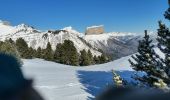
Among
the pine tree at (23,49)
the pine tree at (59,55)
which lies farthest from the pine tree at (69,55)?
the pine tree at (23,49)

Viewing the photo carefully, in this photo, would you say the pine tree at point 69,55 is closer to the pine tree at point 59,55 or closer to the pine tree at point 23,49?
the pine tree at point 59,55

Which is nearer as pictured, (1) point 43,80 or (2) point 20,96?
(2) point 20,96

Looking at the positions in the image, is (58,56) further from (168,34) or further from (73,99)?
(168,34)

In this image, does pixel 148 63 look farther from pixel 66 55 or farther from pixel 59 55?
pixel 59 55

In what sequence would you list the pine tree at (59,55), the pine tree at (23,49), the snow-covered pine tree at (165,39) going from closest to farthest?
the snow-covered pine tree at (165,39), the pine tree at (23,49), the pine tree at (59,55)

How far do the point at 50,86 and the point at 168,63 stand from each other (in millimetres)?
13712

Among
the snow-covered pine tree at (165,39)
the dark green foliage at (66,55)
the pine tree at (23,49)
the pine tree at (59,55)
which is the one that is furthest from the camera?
the pine tree at (59,55)

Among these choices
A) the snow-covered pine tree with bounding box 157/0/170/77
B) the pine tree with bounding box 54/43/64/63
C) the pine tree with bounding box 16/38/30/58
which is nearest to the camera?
the snow-covered pine tree with bounding box 157/0/170/77

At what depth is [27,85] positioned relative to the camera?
79 cm

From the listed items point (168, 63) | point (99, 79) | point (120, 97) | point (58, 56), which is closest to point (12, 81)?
point (120, 97)

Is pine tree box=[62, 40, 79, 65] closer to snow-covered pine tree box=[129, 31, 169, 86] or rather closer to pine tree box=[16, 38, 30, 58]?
pine tree box=[16, 38, 30, 58]

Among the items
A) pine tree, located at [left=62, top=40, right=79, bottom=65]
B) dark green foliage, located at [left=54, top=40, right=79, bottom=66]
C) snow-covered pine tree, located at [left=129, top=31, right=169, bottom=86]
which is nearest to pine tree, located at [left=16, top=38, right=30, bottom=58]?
dark green foliage, located at [left=54, top=40, right=79, bottom=66]

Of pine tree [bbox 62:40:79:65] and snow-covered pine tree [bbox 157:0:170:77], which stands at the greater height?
pine tree [bbox 62:40:79:65]

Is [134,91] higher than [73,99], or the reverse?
[134,91]
